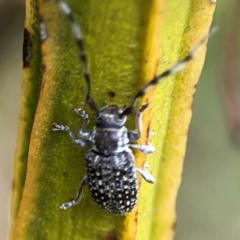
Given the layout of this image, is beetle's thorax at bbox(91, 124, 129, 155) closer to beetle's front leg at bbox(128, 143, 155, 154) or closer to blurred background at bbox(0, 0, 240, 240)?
beetle's front leg at bbox(128, 143, 155, 154)

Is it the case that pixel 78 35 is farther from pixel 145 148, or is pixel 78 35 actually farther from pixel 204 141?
pixel 204 141

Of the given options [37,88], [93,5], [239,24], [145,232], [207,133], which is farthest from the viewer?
[207,133]

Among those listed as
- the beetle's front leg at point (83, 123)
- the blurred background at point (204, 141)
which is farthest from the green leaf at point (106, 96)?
the blurred background at point (204, 141)

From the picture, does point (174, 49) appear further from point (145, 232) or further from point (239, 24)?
point (239, 24)

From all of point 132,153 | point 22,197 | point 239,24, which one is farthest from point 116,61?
point 239,24

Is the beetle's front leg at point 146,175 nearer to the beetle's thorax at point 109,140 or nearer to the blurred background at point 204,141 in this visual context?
the beetle's thorax at point 109,140
